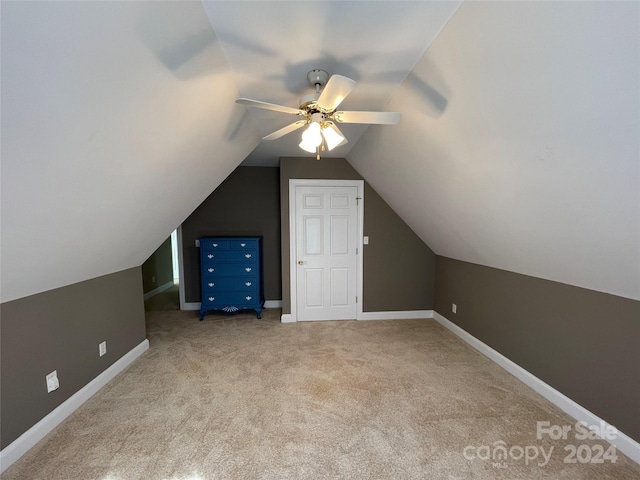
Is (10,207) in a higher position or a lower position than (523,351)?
higher

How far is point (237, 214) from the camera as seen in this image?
14.8 ft

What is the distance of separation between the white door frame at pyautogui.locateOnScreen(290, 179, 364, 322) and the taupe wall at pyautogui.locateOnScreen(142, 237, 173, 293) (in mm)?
2817

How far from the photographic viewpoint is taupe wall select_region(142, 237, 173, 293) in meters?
5.28

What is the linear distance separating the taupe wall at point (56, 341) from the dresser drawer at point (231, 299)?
4.00 ft

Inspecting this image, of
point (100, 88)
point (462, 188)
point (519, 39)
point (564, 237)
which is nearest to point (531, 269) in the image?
point (564, 237)

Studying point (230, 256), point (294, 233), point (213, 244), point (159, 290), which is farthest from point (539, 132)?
point (159, 290)

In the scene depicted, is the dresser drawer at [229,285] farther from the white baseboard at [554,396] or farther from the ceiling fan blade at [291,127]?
the white baseboard at [554,396]

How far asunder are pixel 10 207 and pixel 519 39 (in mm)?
2355

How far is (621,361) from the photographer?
5.78 feet

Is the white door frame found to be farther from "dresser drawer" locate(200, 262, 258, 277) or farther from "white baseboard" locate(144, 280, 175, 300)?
"white baseboard" locate(144, 280, 175, 300)

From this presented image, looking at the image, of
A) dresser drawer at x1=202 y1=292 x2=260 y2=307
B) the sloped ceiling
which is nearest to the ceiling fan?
the sloped ceiling

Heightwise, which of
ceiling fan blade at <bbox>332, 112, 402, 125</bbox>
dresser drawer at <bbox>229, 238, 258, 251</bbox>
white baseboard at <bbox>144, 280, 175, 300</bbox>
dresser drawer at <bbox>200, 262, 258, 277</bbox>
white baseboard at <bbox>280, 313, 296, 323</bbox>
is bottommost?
white baseboard at <bbox>144, 280, 175, 300</bbox>

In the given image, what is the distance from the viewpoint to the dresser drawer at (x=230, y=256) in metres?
3.95

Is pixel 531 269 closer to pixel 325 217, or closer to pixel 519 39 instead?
pixel 519 39
